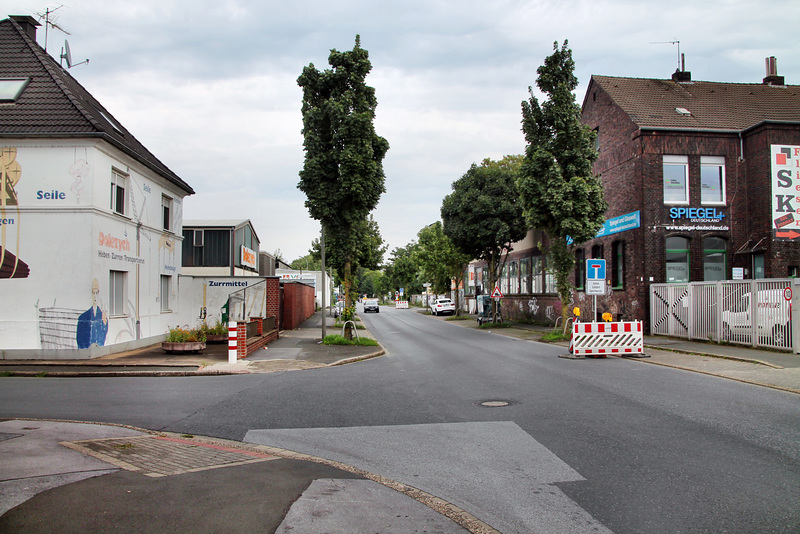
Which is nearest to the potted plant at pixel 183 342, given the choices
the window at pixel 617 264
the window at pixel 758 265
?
the window at pixel 617 264

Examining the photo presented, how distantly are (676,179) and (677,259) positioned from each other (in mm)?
3518

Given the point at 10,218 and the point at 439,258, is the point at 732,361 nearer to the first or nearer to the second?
the point at 10,218

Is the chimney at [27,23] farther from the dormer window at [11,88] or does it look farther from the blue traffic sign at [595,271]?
the blue traffic sign at [595,271]

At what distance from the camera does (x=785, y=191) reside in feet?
79.7

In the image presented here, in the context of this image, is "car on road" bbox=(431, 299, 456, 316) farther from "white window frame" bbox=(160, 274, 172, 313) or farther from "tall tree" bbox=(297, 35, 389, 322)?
"white window frame" bbox=(160, 274, 172, 313)

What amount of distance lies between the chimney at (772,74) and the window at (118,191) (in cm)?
3298

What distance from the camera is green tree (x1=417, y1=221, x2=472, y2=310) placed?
165 feet

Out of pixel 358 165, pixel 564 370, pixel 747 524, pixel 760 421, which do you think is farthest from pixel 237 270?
pixel 747 524

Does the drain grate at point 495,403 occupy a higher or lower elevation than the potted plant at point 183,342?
lower

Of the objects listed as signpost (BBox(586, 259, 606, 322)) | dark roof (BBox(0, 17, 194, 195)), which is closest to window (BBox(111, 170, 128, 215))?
dark roof (BBox(0, 17, 194, 195))

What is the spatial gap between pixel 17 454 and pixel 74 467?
0.91 m

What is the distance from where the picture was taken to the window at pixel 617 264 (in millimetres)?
26986

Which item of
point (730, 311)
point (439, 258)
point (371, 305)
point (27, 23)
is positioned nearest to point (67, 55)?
point (27, 23)

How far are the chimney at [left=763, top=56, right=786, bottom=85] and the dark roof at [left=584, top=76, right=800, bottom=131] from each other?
754 mm
